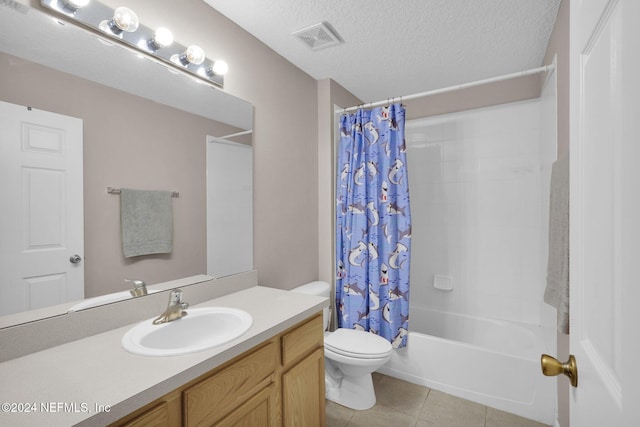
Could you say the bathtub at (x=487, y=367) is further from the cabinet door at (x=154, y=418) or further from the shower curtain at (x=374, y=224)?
the cabinet door at (x=154, y=418)

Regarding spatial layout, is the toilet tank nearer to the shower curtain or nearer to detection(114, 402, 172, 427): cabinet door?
the shower curtain

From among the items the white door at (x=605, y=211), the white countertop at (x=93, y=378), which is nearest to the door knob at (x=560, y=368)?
the white door at (x=605, y=211)

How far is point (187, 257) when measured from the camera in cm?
153

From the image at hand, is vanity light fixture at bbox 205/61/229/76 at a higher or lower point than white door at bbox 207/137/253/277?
higher

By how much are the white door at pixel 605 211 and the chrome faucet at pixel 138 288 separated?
149 centimetres

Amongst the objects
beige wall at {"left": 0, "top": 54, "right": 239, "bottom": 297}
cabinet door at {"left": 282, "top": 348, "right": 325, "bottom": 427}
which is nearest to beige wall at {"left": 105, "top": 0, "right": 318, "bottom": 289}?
beige wall at {"left": 0, "top": 54, "right": 239, "bottom": 297}

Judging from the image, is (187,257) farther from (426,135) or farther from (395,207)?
(426,135)

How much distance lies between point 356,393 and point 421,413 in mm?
424

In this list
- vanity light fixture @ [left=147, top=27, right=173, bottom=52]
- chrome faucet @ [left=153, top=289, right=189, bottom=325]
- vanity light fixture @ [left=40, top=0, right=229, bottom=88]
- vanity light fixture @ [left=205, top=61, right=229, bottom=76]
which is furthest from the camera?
vanity light fixture @ [left=205, top=61, right=229, bottom=76]

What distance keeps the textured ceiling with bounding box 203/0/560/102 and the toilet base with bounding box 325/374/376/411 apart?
222 centimetres

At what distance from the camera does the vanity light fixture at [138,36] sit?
115 cm

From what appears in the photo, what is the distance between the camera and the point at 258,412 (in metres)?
1.15

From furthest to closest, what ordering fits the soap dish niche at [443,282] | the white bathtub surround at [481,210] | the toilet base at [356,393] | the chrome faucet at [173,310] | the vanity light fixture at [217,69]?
→ the soap dish niche at [443,282] → the white bathtub surround at [481,210] → the toilet base at [356,393] → the vanity light fixture at [217,69] → the chrome faucet at [173,310]

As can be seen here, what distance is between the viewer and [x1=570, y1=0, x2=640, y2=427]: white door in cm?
41
